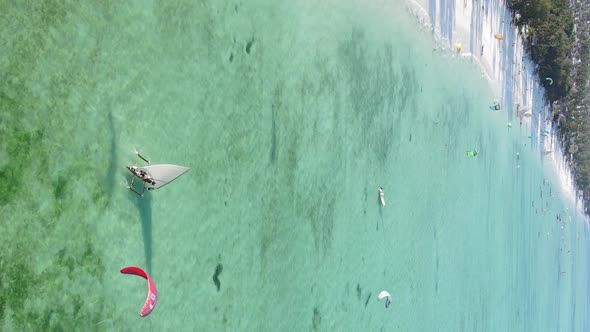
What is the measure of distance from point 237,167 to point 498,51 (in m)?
9.97

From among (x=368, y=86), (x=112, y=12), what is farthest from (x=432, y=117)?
(x=112, y=12)

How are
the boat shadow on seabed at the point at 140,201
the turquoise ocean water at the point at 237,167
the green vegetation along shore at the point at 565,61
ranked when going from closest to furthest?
the turquoise ocean water at the point at 237,167, the boat shadow on seabed at the point at 140,201, the green vegetation along shore at the point at 565,61

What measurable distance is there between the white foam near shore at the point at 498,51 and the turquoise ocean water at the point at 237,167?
53 cm

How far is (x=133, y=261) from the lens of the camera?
5910 mm

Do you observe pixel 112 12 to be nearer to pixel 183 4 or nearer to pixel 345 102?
pixel 183 4

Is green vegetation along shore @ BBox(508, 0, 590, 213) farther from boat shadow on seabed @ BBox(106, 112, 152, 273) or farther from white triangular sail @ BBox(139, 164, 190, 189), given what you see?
boat shadow on seabed @ BBox(106, 112, 152, 273)

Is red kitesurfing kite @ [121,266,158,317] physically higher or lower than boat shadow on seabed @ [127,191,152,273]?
lower

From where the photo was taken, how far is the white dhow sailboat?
228 inches

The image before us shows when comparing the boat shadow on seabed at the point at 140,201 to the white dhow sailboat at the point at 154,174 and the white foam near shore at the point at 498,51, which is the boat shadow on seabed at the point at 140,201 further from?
the white foam near shore at the point at 498,51

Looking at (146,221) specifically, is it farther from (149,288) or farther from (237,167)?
(237,167)

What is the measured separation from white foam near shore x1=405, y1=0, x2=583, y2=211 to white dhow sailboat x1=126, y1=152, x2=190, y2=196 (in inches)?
257

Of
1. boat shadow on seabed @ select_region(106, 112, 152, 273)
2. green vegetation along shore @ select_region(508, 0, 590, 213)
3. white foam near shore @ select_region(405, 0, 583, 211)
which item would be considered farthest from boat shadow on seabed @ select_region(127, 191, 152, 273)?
green vegetation along shore @ select_region(508, 0, 590, 213)

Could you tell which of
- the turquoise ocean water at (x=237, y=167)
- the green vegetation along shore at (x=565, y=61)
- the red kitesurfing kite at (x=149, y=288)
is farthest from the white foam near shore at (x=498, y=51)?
the red kitesurfing kite at (x=149, y=288)

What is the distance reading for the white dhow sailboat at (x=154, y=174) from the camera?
579 centimetres
